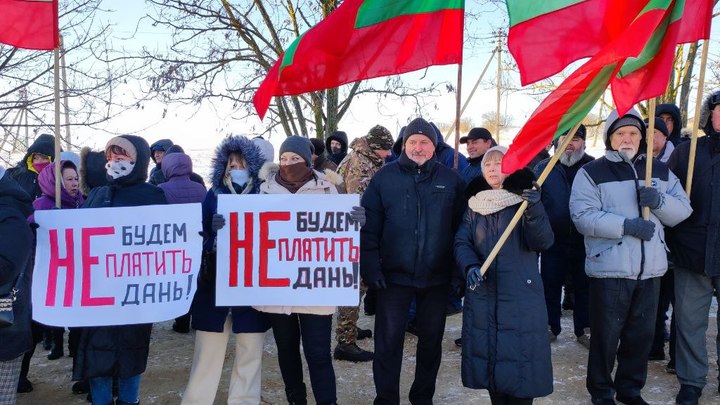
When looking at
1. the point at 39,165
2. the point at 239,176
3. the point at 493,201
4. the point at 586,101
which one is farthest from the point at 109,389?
the point at 586,101

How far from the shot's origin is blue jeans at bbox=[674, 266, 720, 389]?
4.45 m

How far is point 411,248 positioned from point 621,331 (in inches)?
68.9

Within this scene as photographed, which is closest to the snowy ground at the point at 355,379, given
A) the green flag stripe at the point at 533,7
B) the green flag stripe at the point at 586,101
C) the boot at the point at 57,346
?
the boot at the point at 57,346

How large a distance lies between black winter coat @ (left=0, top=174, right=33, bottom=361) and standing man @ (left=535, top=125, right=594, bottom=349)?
14.7 ft

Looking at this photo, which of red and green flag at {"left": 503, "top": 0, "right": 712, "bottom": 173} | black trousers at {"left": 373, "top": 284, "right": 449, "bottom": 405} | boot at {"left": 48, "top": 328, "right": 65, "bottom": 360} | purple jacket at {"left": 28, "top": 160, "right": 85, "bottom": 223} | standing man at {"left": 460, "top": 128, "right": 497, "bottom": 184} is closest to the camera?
red and green flag at {"left": 503, "top": 0, "right": 712, "bottom": 173}

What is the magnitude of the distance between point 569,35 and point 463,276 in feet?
5.68

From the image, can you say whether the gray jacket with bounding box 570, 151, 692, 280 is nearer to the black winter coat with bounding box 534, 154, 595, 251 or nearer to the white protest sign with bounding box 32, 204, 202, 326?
the black winter coat with bounding box 534, 154, 595, 251

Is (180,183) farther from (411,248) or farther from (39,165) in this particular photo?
(411,248)

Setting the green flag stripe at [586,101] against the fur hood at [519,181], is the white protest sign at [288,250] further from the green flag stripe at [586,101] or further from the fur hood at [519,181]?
the green flag stripe at [586,101]

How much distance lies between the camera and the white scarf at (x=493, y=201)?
3820mm

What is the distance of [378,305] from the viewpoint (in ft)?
14.3

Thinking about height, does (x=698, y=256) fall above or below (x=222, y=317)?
above

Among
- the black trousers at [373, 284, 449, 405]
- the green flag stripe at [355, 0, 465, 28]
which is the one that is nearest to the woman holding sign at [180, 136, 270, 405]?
the black trousers at [373, 284, 449, 405]

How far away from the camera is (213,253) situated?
4.09 m
